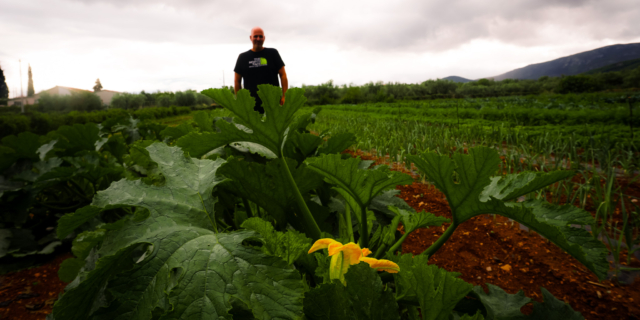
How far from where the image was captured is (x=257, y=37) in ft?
17.2

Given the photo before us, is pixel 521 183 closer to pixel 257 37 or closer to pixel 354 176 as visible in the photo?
pixel 354 176

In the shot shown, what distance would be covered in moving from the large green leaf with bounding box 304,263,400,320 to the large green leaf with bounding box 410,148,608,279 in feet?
1.23

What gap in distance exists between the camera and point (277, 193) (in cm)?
92

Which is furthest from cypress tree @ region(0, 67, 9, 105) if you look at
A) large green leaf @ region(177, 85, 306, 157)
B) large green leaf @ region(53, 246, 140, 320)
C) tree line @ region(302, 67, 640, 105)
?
tree line @ region(302, 67, 640, 105)

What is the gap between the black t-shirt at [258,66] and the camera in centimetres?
539

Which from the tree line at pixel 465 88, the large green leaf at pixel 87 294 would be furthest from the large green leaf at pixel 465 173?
the tree line at pixel 465 88

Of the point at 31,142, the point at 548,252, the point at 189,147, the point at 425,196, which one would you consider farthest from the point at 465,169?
the point at 31,142

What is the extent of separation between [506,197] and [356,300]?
0.58 metres

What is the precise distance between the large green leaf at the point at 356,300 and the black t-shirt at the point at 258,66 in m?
5.19

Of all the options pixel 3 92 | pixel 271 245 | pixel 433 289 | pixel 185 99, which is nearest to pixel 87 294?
pixel 271 245

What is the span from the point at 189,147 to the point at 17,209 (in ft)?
5.75

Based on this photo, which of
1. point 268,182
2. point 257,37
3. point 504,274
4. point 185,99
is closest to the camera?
point 268,182

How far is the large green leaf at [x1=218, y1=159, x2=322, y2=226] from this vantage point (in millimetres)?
866

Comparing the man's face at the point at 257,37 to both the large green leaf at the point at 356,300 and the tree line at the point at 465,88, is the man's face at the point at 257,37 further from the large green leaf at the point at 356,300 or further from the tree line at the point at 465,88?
the tree line at the point at 465,88
